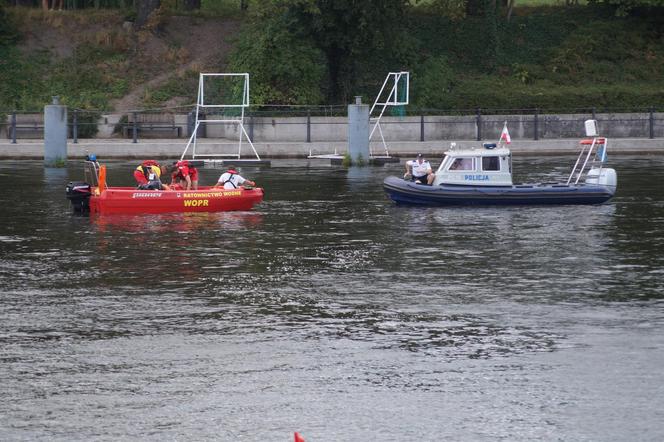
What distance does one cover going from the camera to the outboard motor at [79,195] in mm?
34781

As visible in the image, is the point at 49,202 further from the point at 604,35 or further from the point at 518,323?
the point at 604,35

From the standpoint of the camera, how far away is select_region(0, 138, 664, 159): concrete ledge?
54.8 meters

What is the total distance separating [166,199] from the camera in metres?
34.9

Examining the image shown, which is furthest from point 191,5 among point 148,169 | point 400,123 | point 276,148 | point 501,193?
point 501,193

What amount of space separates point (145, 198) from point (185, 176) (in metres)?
1.57

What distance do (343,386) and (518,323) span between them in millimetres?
4697

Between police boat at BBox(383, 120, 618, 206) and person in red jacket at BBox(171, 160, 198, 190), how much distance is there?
5627 millimetres

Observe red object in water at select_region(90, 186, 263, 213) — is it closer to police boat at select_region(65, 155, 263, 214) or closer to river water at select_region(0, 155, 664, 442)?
police boat at select_region(65, 155, 263, 214)

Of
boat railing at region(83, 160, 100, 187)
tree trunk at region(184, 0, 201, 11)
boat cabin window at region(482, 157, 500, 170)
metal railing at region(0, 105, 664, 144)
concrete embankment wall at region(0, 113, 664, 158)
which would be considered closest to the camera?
boat railing at region(83, 160, 100, 187)

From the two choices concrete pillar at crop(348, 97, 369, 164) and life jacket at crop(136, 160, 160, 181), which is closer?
life jacket at crop(136, 160, 160, 181)

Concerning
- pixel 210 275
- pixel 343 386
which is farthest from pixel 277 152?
pixel 343 386

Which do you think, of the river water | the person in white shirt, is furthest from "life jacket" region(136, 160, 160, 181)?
the person in white shirt

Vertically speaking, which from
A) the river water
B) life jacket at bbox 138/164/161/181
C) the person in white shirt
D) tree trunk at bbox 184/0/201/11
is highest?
tree trunk at bbox 184/0/201/11

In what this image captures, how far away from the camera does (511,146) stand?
57375 mm
